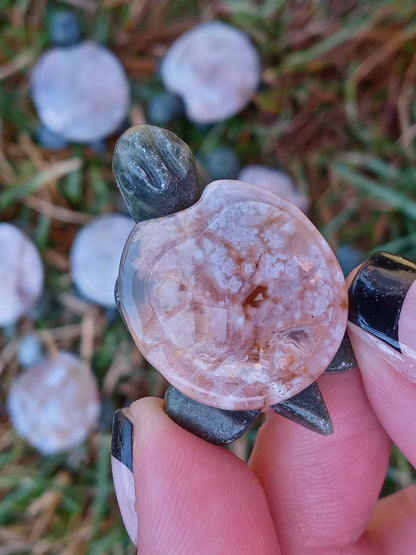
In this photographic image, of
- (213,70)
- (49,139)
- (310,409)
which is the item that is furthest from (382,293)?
(49,139)

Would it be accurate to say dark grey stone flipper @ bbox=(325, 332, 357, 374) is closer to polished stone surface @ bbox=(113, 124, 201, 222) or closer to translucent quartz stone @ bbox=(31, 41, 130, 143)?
polished stone surface @ bbox=(113, 124, 201, 222)

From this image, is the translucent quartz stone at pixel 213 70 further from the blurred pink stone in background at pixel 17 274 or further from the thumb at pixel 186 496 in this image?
the thumb at pixel 186 496

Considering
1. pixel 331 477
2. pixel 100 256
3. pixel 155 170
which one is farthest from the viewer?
pixel 100 256

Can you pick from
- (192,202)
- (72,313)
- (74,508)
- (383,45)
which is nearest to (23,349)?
(72,313)

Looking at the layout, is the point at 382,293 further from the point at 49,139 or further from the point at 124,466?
the point at 49,139

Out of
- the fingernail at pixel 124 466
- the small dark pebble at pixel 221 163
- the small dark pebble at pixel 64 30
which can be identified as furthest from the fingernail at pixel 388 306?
the small dark pebble at pixel 64 30

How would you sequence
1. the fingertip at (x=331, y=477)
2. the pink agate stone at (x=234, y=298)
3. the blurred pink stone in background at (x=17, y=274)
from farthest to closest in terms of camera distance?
the blurred pink stone in background at (x=17, y=274), the fingertip at (x=331, y=477), the pink agate stone at (x=234, y=298)
